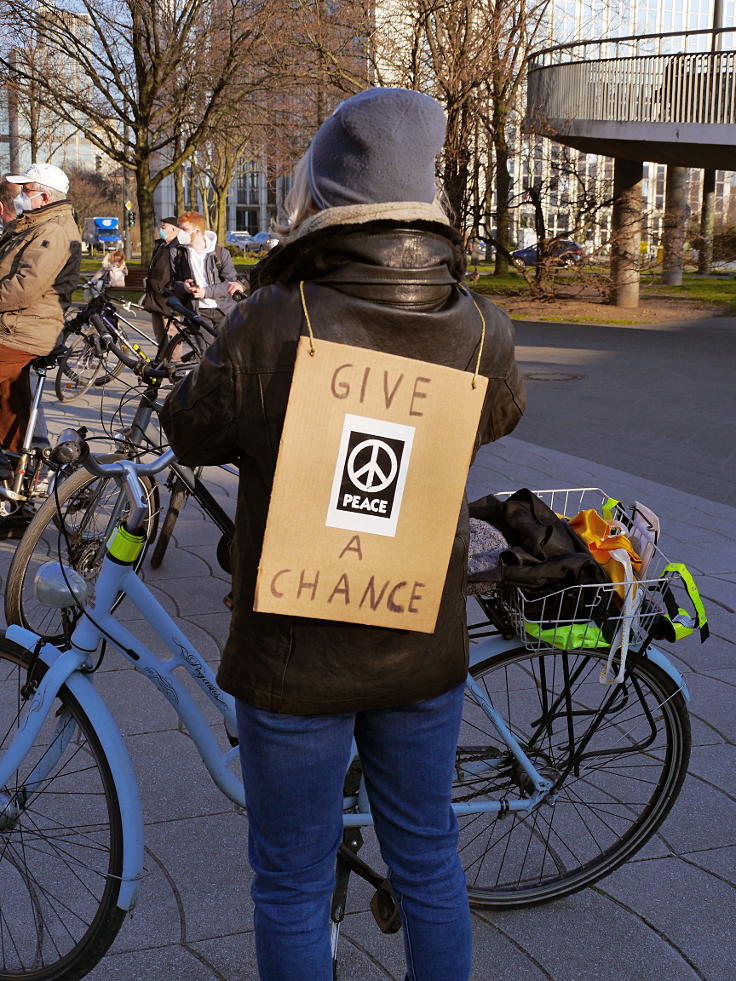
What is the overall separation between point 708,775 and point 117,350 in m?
3.16

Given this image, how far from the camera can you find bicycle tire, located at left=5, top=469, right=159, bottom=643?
433 centimetres

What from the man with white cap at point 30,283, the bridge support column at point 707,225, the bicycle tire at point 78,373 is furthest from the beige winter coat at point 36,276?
the bridge support column at point 707,225

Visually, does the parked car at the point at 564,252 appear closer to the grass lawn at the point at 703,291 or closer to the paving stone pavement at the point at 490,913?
the grass lawn at the point at 703,291

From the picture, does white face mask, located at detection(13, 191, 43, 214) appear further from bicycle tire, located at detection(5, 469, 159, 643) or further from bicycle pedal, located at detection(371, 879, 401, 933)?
bicycle pedal, located at detection(371, 879, 401, 933)

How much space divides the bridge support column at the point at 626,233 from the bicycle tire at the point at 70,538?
19028mm

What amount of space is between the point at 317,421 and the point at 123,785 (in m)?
0.96

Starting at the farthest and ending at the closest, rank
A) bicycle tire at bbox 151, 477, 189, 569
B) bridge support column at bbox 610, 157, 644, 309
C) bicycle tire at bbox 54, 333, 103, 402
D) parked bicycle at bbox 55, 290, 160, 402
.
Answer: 1. bridge support column at bbox 610, 157, 644, 309
2. bicycle tire at bbox 54, 333, 103, 402
3. parked bicycle at bbox 55, 290, 160, 402
4. bicycle tire at bbox 151, 477, 189, 569

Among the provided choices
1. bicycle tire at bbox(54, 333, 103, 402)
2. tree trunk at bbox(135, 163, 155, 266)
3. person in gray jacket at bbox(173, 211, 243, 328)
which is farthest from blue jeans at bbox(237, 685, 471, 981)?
tree trunk at bbox(135, 163, 155, 266)

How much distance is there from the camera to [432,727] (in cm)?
199

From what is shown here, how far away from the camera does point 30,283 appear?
6.34 meters

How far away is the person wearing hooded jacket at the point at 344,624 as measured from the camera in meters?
1.77

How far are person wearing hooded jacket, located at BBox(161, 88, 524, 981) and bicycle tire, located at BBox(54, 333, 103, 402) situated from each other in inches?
382

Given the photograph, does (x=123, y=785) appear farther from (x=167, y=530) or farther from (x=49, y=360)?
(x=49, y=360)

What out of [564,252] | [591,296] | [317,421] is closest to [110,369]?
[317,421]
